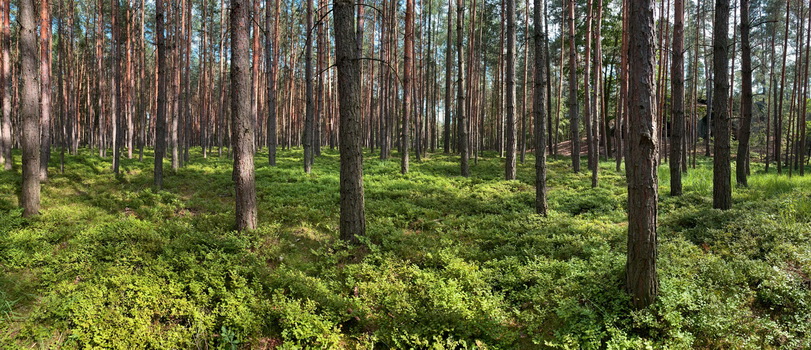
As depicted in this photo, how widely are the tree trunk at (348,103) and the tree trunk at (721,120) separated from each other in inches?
296

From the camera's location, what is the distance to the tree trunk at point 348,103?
5879 millimetres

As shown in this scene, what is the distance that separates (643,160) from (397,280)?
3.47m

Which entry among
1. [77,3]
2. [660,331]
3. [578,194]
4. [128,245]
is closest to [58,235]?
[128,245]

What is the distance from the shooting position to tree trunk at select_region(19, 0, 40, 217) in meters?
7.36

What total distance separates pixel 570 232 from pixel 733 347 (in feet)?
11.7

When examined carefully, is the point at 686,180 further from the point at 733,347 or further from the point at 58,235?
the point at 58,235

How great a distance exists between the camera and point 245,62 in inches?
271

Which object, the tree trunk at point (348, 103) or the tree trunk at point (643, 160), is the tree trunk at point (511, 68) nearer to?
the tree trunk at point (348, 103)

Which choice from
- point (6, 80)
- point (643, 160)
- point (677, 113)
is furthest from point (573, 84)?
point (6, 80)

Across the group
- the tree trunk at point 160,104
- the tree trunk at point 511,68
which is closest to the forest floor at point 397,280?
the tree trunk at point 160,104

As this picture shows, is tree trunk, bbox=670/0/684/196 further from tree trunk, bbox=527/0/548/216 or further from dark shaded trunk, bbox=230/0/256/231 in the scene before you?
dark shaded trunk, bbox=230/0/256/231

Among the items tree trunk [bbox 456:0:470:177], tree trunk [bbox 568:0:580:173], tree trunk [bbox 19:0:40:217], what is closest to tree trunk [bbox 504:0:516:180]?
tree trunk [bbox 456:0:470:177]

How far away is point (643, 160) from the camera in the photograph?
4.08m

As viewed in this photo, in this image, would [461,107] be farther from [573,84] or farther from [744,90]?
[744,90]
